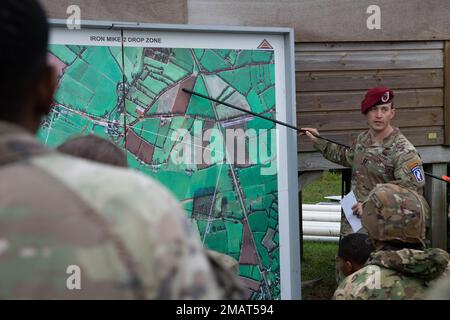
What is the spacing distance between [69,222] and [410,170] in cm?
470

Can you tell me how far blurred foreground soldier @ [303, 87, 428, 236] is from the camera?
5680 millimetres

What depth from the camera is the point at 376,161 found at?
5.84 metres

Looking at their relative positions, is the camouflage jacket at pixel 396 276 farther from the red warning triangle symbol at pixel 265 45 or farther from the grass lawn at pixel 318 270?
the grass lawn at pixel 318 270

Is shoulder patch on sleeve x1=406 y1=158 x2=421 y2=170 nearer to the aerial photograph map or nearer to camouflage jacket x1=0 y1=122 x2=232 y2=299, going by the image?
the aerial photograph map

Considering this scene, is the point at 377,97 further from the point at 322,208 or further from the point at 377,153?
the point at 322,208

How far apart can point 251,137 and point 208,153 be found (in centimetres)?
33

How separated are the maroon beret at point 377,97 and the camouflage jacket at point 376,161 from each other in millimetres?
277

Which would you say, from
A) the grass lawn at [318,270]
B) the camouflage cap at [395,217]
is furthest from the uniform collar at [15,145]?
the grass lawn at [318,270]

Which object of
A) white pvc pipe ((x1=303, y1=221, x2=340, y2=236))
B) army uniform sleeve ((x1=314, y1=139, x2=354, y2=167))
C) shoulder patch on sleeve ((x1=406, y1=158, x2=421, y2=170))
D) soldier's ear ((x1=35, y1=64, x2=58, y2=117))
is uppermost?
soldier's ear ((x1=35, y1=64, x2=58, y2=117))

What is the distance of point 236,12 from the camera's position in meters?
5.54

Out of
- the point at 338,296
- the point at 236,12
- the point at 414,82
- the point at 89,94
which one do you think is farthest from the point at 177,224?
the point at 414,82

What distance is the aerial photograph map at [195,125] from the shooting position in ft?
15.5

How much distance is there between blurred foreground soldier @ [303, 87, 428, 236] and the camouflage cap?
2261 millimetres

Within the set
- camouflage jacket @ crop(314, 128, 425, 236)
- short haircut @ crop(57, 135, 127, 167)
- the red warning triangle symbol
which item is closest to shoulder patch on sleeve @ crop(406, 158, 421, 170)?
camouflage jacket @ crop(314, 128, 425, 236)
